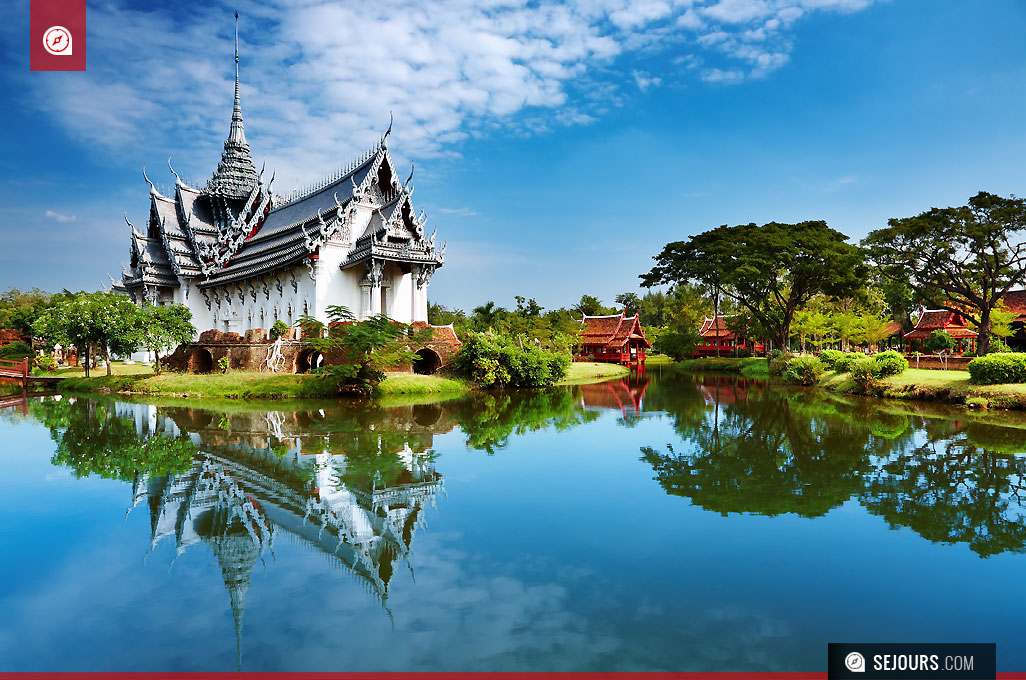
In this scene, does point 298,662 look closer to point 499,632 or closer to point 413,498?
point 499,632

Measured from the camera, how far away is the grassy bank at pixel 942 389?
1527cm

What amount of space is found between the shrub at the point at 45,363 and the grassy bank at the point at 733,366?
1406 inches

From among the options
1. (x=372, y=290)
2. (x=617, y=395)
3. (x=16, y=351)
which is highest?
(x=372, y=290)

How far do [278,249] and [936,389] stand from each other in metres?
26.1

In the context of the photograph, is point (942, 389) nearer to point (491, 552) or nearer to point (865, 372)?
point (865, 372)

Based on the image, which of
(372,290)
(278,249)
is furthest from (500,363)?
(278,249)

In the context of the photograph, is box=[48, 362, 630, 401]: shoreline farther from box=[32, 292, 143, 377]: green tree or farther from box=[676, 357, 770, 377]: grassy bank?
box=[676, 357, 770, 377]: grassy bank

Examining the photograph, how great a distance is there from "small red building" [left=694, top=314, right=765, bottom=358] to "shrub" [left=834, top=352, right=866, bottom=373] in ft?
66.8

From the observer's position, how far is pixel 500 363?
23.7 m

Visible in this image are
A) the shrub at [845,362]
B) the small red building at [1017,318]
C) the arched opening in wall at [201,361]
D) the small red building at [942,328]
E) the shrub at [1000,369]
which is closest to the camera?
the shrub at [1000,369]

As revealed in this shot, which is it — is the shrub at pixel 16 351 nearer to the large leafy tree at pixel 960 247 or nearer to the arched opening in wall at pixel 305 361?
the arched opening in wall at pixel 305 361

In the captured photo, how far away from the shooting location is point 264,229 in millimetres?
30578

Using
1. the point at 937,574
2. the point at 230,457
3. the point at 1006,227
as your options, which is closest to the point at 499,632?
the point at 937,574

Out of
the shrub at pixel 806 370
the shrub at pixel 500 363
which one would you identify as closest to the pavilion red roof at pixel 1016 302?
the shrub at pixel 806 370
